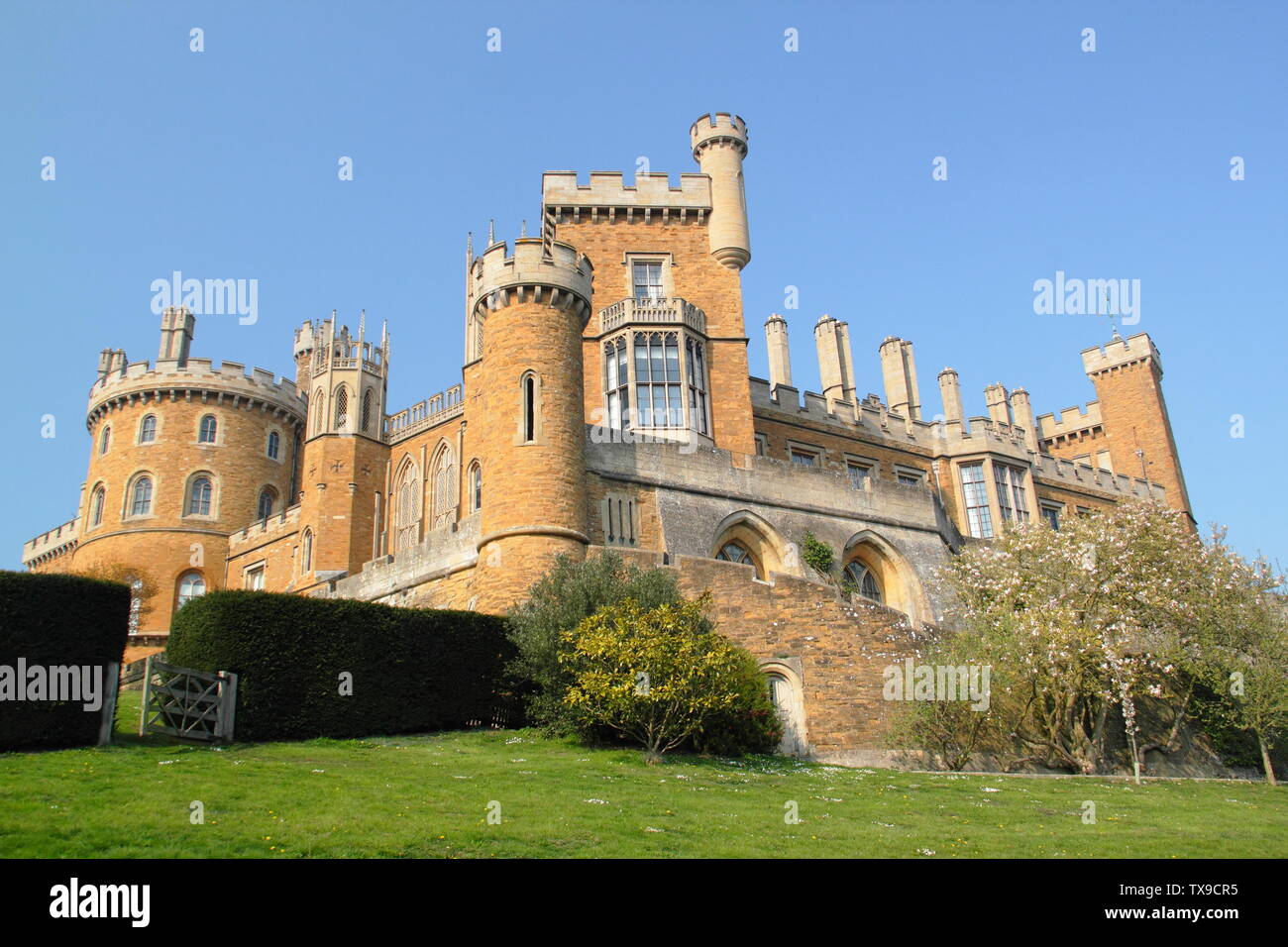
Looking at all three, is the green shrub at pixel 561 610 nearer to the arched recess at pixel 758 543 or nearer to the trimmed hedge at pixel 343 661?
the trimmed hedge at pixel 343 661

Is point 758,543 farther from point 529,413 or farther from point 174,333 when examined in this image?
point 174,333

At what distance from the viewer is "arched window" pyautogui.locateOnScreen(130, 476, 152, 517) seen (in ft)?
149

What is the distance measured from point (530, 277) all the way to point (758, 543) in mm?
9209

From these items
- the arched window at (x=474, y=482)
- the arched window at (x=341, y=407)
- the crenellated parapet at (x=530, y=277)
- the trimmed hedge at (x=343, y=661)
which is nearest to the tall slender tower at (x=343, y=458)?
the arched window at (x=341, y=407)

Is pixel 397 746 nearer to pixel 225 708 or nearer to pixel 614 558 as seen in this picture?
pixel 225 708

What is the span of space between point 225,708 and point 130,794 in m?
5.57

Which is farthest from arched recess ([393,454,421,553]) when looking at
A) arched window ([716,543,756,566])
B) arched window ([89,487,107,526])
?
arched window ([716,543,756,566])

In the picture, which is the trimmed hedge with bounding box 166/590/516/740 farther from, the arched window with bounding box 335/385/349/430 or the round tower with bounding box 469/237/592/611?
the arched window with bounding box 335/385/349/430

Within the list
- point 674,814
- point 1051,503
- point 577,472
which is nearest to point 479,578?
point 577,472

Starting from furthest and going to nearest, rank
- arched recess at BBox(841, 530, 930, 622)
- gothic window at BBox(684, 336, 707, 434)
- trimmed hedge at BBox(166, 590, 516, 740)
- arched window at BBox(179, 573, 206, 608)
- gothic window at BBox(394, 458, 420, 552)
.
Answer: arched window at BBox(179, 573, 206, 608) < gothic window at BBox(394, 458, 420, 552) < gothic window at BBox(684, 336, 707, 434) < arched recess at BBox(841, 530, 930, 622) < trimmed hedge at BBox(166, 590, 516, 740)

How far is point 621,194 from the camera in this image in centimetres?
3725

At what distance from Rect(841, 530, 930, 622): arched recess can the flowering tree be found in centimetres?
426

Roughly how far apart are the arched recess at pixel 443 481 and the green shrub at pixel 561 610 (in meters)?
19.9
